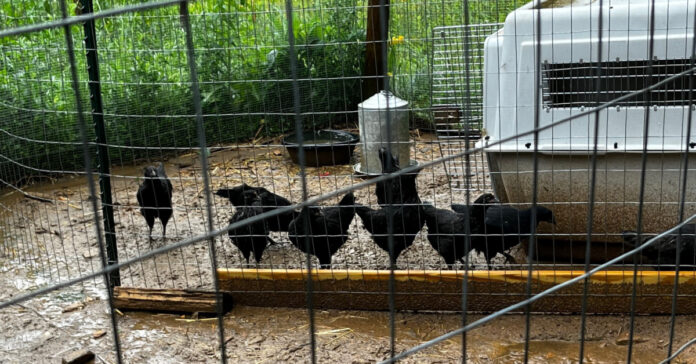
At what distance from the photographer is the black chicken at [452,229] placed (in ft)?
15.9

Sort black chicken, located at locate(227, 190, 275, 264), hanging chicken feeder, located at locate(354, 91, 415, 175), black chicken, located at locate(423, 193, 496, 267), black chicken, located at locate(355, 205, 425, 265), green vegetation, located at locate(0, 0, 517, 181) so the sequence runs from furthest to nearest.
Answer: hanging chicken feeder, located at locate(354, 91, 415, 175), green vegetation, located at locate(0, 0, 517, 181), black chicken, located at locate(227, 190, 275, 264), black chicken, located at locate(355, 205, 425, 265), black chicken, located at locate(423, 193, 496, 267)

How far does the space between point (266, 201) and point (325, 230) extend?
2.13 ft

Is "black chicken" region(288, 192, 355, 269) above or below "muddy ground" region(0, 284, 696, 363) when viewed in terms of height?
above

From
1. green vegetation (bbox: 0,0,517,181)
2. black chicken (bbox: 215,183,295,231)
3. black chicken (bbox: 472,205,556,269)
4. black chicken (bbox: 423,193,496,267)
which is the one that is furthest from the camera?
green vegetation (bbox: 0,0,517,181)

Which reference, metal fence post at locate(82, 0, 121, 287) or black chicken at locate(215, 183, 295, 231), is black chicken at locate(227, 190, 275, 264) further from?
metal fence post at locate(82, 0, 121, 287)

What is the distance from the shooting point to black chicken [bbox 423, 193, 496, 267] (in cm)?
484

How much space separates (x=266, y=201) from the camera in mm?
5367

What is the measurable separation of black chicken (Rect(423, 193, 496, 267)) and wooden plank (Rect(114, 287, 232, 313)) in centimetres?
138

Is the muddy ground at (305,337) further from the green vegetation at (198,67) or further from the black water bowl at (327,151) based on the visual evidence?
the black water bowl at (327,151)

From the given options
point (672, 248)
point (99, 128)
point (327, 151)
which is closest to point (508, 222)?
point (672, 248)

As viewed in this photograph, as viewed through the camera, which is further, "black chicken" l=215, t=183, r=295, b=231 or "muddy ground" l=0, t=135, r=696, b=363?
"black chicken" l=215, t=183, r=295, b=231

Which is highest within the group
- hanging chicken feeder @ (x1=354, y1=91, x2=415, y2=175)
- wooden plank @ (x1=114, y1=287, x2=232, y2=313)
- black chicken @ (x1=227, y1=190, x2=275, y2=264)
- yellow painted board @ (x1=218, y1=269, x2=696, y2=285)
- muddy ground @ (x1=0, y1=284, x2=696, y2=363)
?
hanging chicken feeder @ (x1=354, y1=91, x2=415, y2=175)

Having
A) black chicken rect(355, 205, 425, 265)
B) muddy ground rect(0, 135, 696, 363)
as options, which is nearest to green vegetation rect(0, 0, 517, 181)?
muddy ground rect(0, 135, 696, 363)

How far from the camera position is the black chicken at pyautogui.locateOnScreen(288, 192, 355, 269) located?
195 inches
